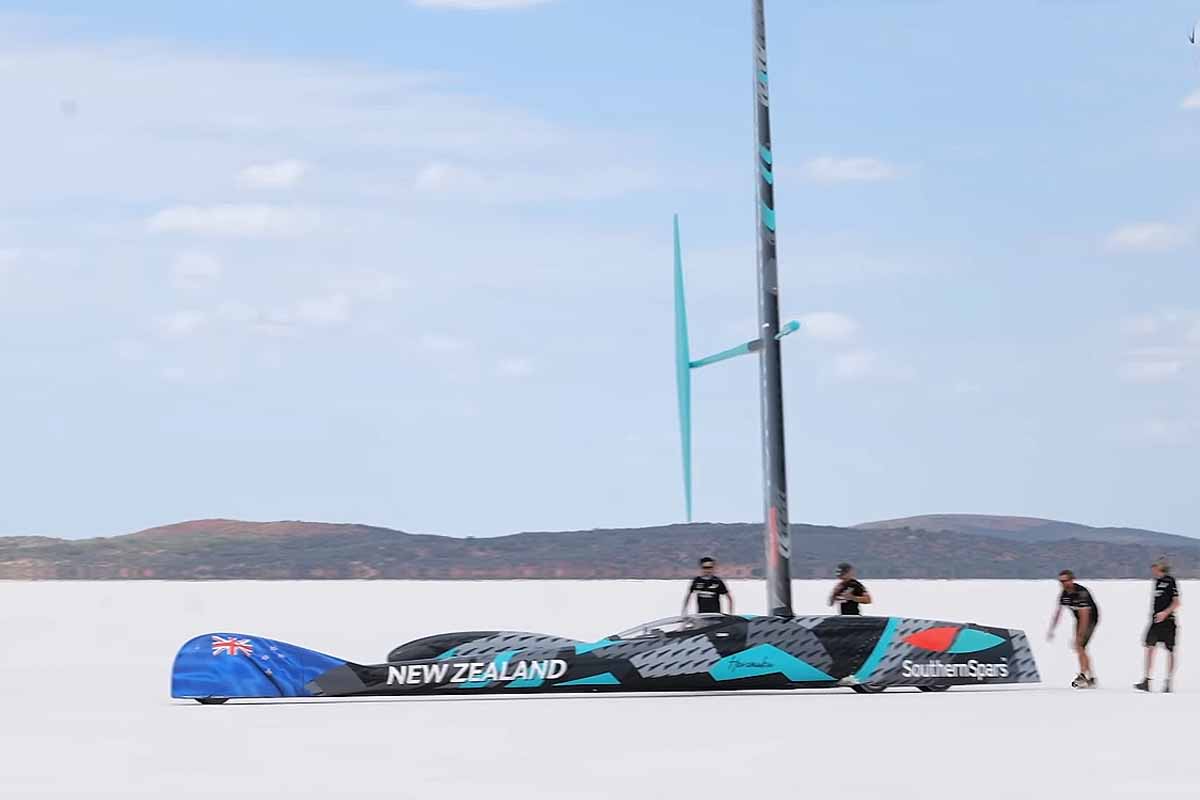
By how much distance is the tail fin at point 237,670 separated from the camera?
19.2m

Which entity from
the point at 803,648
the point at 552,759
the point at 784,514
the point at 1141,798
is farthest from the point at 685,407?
the point at 1141,798

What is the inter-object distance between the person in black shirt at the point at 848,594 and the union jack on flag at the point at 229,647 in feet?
21.8

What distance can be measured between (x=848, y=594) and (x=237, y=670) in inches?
276

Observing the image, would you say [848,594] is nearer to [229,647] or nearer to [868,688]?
[868,688]

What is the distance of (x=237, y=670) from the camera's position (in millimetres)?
19328

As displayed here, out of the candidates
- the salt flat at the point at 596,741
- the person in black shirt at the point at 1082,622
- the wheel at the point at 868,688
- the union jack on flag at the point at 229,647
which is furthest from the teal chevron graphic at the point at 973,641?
the union jack on flag at the point at 229,647

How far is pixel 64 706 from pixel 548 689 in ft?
15.7

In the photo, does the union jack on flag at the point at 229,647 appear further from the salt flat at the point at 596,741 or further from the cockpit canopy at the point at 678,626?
the cockpit canopy at the point at 678,626

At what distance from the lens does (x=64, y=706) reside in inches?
755

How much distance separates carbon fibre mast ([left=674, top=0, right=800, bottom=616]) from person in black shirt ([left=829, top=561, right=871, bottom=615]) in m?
0.56

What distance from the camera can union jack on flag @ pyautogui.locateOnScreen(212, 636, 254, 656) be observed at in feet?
63.5

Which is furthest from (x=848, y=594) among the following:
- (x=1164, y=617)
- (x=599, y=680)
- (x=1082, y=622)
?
(x=599, y=680)

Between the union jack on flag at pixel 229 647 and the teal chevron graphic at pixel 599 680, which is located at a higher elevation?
the union jack on flag at pixel 229 647

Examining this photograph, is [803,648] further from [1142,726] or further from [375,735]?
[375,735]
